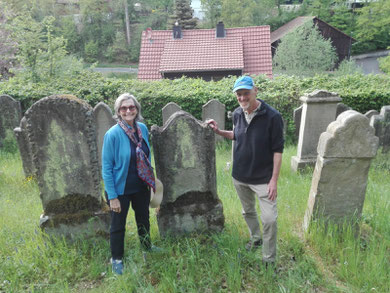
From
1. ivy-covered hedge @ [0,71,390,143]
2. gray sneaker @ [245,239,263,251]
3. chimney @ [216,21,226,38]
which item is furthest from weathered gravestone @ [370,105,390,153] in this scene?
chimney @ [216,21,226,38]

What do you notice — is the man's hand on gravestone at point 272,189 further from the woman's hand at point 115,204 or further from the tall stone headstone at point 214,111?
the tall stone headstone at point 214,111

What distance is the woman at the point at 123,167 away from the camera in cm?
285

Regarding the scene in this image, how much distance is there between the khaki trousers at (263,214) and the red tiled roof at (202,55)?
53.0 ft

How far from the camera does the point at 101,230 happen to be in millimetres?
3631

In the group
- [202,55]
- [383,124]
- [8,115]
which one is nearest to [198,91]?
[383,124]

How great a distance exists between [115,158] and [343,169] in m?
2.55

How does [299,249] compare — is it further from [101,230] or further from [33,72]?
[33,72]

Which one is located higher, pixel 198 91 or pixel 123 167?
pixel 198 91

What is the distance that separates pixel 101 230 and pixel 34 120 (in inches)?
61.8

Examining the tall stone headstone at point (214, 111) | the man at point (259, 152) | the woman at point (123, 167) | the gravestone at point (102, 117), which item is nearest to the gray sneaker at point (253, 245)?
the man at point (259, 152)

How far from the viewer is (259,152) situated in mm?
2812

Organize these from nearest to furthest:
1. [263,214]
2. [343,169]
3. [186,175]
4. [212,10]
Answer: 1. [263,214]
2. [343,169]
3. [186,175]
4. [212,10]

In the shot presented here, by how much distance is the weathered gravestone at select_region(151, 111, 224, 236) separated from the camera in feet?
10.9

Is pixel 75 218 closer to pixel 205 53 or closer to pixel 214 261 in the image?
pixel 214 261
